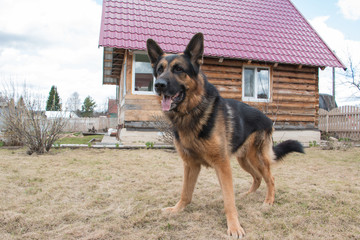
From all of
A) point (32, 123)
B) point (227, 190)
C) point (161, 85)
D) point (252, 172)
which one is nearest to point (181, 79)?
point (161, 85)

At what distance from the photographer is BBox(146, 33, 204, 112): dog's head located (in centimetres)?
263

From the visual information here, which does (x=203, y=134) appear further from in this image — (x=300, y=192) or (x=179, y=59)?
(x=300, y=192)

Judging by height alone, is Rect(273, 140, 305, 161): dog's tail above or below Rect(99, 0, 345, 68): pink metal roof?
below

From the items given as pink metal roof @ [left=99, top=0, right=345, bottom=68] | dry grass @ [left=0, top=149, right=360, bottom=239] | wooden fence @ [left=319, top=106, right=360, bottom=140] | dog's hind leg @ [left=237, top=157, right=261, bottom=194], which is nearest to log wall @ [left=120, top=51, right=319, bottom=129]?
pink metal roof @ [left=99, top=0, right=345, bottom=68]

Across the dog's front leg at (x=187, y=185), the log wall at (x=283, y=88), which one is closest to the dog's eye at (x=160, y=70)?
the dog's front leg at (x=187, y=185)

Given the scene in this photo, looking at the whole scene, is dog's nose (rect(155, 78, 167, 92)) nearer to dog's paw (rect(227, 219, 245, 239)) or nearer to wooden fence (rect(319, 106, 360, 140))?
dog's paw (rect(227, 219, 245, 239))

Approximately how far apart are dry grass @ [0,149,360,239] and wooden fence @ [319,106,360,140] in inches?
338

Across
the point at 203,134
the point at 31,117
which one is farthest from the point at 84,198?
the point at 31,117

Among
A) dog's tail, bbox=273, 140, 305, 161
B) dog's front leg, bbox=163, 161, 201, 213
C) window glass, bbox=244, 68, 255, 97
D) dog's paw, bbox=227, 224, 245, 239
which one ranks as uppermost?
window glass, bbox=244, 68, 255, 97

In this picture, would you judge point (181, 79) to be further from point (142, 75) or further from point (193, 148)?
point (142, 75)

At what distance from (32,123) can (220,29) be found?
329 inches

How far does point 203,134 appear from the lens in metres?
2.64

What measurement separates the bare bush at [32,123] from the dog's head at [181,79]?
5323 mm

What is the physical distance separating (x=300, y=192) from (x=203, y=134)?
1998mm
